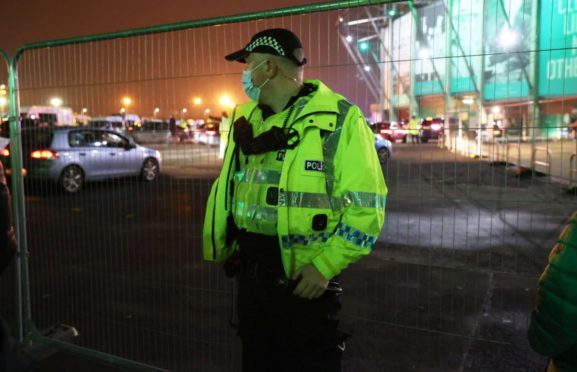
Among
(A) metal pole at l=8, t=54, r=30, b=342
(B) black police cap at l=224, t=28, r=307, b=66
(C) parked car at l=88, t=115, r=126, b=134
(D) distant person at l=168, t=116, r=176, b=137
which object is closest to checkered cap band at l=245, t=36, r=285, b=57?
(B) black police cap at l=224, t=28, r=307, b=66

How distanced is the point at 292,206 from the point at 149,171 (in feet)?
9.17

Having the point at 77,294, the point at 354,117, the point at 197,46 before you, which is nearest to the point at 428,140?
the point at 354,117

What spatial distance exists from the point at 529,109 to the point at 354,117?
1.63 metres

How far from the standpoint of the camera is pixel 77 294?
201 inches

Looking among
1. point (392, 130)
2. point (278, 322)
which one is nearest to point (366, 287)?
point (392, 130)

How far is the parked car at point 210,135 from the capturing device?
3682 millimetres

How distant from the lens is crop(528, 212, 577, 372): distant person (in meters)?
1.50

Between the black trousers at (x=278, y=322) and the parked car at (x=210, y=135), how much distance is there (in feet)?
4.66

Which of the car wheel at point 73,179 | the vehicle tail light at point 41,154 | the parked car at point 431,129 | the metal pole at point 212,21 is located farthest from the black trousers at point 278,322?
the car wheel at point 73,179

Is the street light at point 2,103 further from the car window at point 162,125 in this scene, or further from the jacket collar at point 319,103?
the jacket collar at point 319,103

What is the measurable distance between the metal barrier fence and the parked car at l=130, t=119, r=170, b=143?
0.07 ft

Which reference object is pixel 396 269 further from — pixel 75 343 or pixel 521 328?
pixel 75 343

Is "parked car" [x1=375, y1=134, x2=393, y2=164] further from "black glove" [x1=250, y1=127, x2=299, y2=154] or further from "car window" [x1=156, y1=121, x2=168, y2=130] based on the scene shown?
"car window" [x1=156, y1=121, x2=168, y2=130]

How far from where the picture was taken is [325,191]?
2180 mm
